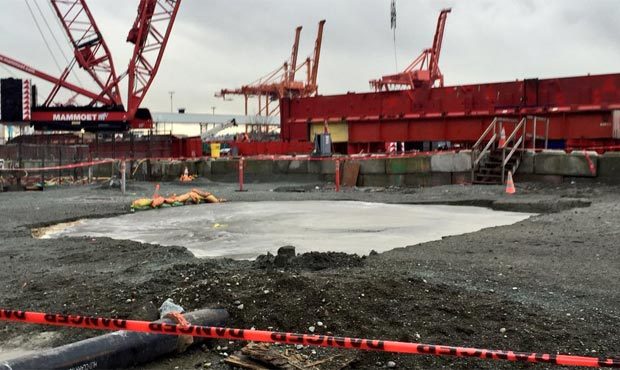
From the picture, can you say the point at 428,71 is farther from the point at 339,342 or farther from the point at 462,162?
the point at 339,342

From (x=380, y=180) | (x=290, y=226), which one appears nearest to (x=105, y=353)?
(x=290, y=226)

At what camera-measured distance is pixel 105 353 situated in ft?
12.7

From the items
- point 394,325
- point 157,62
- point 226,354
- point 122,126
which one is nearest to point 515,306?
point 394,325

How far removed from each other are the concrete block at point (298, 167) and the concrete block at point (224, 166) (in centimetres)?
279

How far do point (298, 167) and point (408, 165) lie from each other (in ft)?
18.0

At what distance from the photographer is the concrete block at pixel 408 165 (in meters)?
21.2

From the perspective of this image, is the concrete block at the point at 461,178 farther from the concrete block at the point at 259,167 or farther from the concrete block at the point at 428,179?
the concrete block at the point at 259,167

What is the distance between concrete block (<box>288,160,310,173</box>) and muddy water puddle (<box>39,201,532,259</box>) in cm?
998

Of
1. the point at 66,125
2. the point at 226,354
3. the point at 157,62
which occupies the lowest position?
the point at 226,354

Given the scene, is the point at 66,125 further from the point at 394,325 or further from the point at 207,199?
the point at 394,325

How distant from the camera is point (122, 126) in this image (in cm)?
3559

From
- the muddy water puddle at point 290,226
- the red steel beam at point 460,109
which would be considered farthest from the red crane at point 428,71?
the muddy water puddle at point 290,226

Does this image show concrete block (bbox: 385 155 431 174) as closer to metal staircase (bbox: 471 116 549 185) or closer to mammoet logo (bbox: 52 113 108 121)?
metal staircase (bbox: 471 116 549 185)

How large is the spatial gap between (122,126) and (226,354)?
1318 inches
